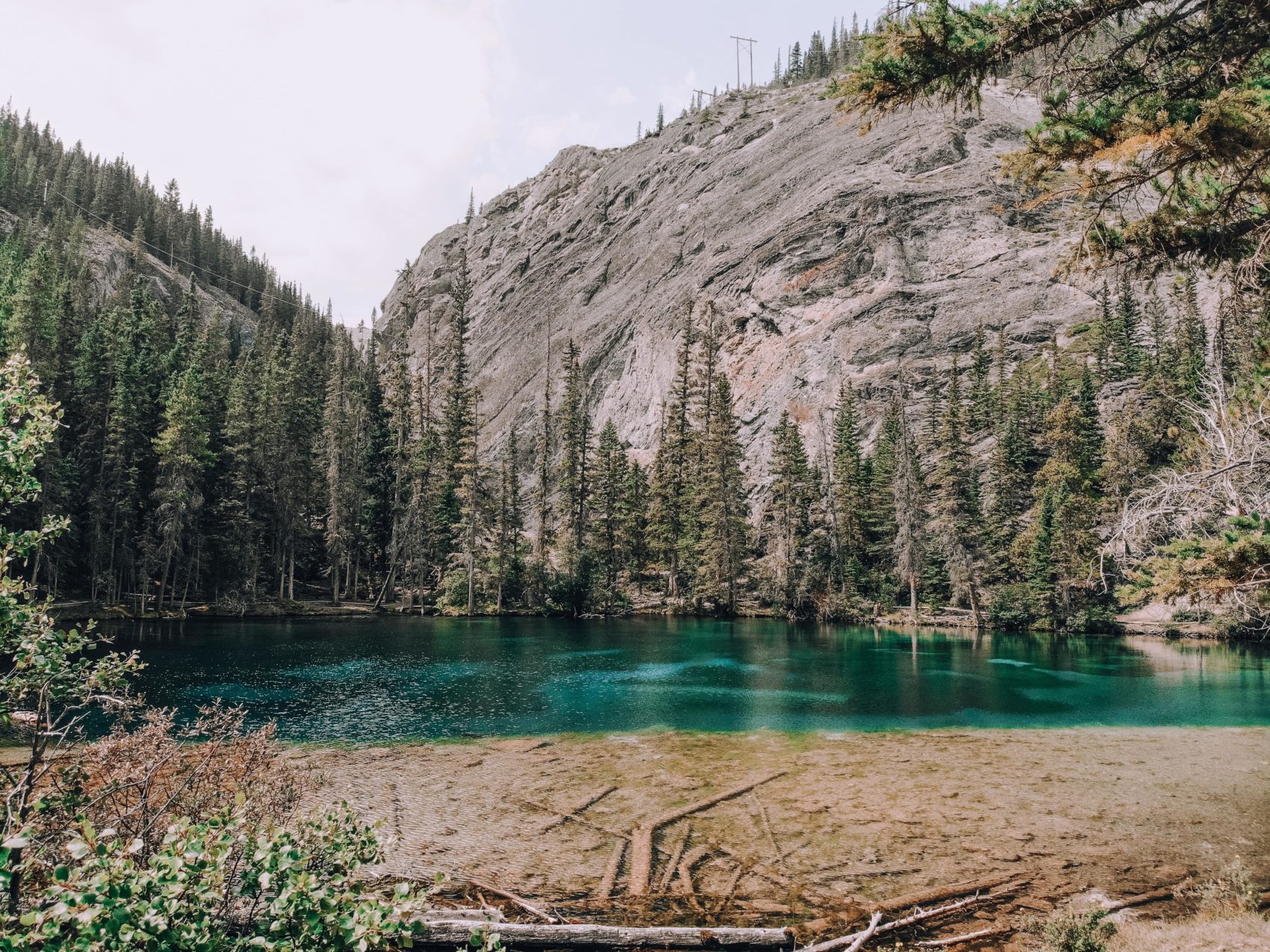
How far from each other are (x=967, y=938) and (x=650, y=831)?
505cm

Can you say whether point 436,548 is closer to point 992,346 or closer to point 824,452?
point 824,452

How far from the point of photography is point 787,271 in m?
82.0

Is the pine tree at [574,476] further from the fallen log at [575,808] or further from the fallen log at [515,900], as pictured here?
the fallen log at [515,900]

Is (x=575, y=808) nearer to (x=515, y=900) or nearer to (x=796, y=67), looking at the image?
(x=515, y=900)

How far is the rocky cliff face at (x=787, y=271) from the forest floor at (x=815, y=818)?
5890 cm

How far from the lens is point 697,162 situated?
4210 inches

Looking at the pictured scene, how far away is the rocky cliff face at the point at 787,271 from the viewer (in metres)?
75.6

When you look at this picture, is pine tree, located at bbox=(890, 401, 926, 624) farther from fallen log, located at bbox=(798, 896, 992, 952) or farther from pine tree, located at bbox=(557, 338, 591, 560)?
fallen log, located at bbox=(798, 896, 992, 952)

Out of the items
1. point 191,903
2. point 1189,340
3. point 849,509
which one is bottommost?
point 191,903

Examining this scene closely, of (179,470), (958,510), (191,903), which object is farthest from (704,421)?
(191,903)

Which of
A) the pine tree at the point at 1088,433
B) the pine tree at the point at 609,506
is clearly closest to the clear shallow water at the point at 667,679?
the pine tree at the point at 1088,433

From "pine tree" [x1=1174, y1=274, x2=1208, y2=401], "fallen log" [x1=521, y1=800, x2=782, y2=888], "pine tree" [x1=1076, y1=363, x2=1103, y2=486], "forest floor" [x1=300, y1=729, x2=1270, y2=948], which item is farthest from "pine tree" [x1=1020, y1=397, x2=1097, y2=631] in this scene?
"fallen log" [x1=521, y1=800, x2=782, y2=888]

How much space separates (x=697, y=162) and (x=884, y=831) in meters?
110

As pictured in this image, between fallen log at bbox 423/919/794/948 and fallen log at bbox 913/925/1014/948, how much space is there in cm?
172
